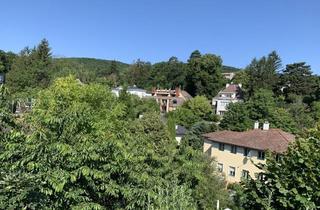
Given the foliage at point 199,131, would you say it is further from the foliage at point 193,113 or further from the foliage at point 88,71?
the foliage at point 88,71

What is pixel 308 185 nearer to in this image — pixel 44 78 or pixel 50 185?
pixel 50 185

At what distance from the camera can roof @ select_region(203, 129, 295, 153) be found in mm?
30339

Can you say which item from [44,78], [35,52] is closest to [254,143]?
[44,78]

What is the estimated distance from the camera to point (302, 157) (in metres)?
7.34

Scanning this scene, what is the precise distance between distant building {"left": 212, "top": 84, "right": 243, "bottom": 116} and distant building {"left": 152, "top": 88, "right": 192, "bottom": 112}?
649cm

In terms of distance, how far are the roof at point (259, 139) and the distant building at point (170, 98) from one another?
41.4 metres

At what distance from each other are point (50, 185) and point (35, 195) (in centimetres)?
33

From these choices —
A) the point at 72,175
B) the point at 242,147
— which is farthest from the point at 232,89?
the point at 72,175

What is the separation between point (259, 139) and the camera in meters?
32.1

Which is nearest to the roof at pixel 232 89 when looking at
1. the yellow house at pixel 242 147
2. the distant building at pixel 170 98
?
the distant building at pixel 170 98

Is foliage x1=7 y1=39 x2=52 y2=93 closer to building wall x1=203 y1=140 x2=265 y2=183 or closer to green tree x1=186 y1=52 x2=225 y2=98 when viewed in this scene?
Result: green tree x1=186 y1=52 x2=225 y2=98

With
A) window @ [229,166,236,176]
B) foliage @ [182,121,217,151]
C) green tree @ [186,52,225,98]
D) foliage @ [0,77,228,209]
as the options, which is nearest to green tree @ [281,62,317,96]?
green tree @ [186,52,225,98]

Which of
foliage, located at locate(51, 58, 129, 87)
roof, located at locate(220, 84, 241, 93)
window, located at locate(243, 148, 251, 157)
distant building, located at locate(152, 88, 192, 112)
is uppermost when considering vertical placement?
foliage, located at locate(51, 58, 129, 87)

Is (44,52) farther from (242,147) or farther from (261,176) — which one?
(261,176)
